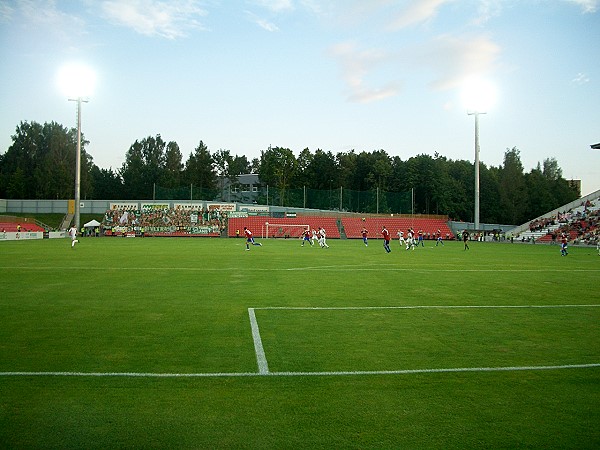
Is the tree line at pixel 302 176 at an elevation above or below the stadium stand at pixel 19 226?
above

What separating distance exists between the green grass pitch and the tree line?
2387 inches

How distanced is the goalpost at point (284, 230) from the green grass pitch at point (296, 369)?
49822mm

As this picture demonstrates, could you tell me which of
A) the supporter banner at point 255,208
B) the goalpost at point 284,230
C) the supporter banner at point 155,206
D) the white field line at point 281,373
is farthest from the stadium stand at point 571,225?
the white field line at point 281,373

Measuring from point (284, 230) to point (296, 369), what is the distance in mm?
57748

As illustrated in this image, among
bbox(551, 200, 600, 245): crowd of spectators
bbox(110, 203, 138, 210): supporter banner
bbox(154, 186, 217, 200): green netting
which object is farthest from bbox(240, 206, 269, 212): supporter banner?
bbox(551, 200, 600, 245): crowd of spectators

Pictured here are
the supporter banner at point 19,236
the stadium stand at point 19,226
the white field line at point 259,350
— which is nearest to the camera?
the white field line at point 259,350

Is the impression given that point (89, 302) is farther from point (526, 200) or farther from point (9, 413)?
point (526, 200)

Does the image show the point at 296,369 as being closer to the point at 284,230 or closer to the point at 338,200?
the point at 284,230

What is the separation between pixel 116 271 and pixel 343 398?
14950mm

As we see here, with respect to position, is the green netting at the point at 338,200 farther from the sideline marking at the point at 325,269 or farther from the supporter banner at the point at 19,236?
the sideline marking at the point at 325,269

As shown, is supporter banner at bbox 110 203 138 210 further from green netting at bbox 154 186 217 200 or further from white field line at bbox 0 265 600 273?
white field line at bbox 0 265 600 273

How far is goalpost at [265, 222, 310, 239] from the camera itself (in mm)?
63000

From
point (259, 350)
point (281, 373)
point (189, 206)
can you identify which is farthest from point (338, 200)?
point (281, 373)

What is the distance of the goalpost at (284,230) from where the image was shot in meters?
63.0
